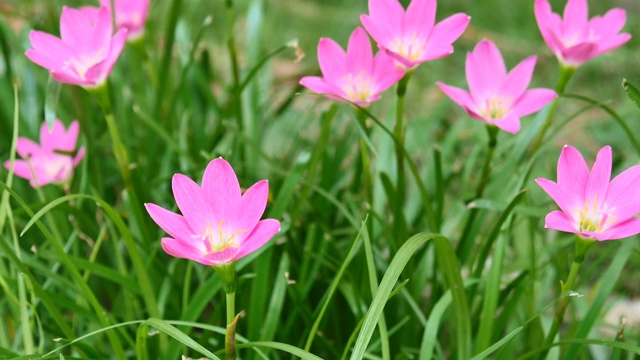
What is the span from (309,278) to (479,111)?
13.5 inches

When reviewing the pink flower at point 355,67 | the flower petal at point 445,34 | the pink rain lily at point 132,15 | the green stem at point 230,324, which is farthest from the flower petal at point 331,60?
the pink rain lily at point 132,15

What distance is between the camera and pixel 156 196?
4.30 ft

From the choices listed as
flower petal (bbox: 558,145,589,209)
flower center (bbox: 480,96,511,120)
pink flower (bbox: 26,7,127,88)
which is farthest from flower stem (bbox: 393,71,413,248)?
pink flower (bbox: 26,7,127,88)

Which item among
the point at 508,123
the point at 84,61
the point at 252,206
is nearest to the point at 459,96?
the point at 508,123

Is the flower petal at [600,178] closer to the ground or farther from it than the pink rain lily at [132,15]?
closer to the ground

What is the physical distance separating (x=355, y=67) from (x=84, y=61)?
0.35 m

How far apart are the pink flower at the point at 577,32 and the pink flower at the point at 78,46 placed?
531mm

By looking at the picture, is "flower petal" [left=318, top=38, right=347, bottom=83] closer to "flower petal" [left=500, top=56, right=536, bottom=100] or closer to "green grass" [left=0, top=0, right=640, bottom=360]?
"green grass" [left=0, top=0, right=640, bottom=360]

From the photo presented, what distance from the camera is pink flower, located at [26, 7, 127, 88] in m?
0.96

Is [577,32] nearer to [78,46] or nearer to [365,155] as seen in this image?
[365,155]

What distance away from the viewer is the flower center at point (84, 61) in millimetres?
994

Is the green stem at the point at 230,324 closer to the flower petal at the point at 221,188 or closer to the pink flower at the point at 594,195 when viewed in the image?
the flower petal at the point at 221,188

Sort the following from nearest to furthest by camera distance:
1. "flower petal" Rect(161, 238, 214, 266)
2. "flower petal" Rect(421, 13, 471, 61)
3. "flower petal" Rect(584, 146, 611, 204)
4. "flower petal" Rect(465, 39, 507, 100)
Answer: "flower petal" Rect(161, 238, 214, 266)
"flower petal" Rect(584, 146, 611, 204)
"flower petal" Rect(421, 13, 471, 61)
"flower petal" Rect(465, 39, 507, 100)

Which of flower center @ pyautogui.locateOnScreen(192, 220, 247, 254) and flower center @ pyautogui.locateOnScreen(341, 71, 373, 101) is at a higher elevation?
flower center @ pyautogui.locateOnScreen(341, 71, 373, 101)
